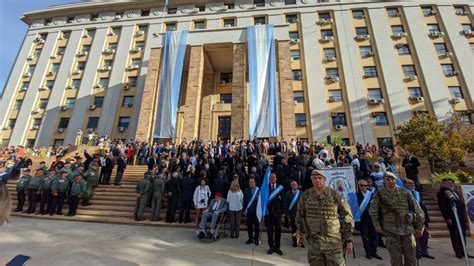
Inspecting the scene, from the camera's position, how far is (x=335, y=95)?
23.4 metres

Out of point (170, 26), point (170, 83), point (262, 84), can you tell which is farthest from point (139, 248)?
point (170, 26)

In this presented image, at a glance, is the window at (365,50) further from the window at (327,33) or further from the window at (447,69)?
the window at (447,69)

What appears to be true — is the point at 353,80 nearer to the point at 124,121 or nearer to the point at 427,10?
the point at 427,10

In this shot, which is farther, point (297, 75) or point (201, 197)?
point (297, 75)

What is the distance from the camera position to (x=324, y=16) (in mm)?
27234

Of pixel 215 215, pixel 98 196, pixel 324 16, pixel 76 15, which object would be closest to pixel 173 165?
pixel 98 196

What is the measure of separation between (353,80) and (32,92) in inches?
1340

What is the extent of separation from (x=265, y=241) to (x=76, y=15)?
3767cm

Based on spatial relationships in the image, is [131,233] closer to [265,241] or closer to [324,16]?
[265,241]

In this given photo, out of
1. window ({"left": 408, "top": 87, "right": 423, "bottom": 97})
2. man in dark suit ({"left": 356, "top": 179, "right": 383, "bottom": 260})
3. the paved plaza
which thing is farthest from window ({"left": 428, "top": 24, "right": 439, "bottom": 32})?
man in dark suit ({"left": 356, "top": 179, "right": 383, "bottom": 260})

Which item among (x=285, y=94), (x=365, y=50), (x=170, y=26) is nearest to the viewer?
(x=285, y=94)

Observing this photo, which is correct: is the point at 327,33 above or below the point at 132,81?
above

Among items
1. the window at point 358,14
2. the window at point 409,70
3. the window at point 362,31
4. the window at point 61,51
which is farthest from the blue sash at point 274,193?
the window at point 61,51

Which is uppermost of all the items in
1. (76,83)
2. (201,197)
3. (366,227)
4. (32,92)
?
(76,83)
